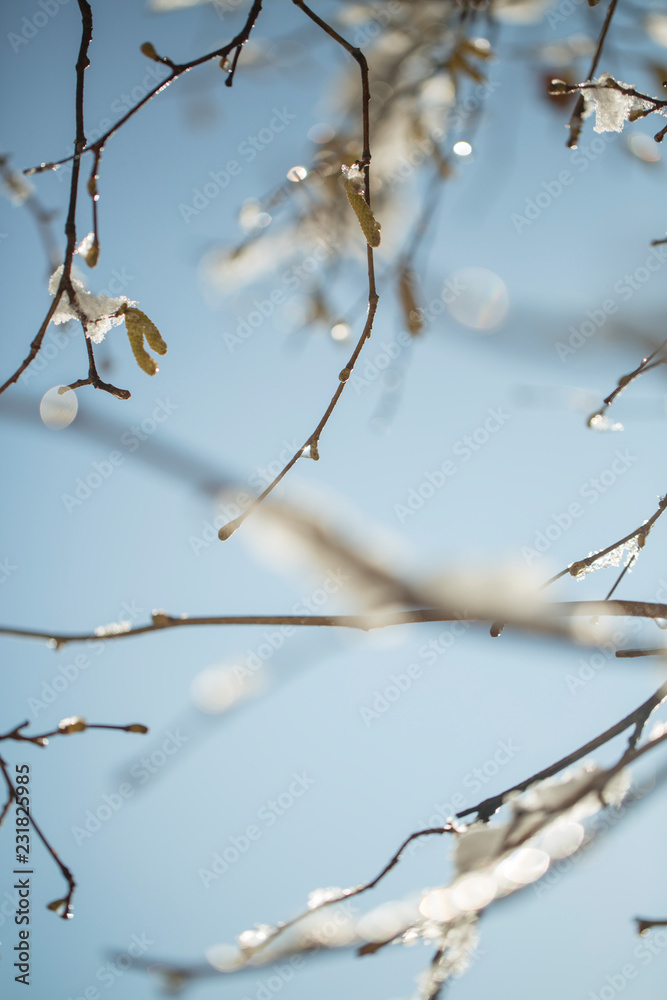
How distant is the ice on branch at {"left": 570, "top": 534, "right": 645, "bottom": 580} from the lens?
88 centimetres

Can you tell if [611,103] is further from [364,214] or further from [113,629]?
[113,629]

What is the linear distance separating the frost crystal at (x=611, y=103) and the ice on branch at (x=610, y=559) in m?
0.70

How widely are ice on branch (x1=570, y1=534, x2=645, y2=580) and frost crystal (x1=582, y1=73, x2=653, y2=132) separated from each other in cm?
70

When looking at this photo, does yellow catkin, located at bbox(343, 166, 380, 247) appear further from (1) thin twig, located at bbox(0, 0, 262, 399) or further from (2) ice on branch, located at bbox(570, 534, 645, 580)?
(2) ice on branch, located at bbox(570, 534, 645, 580)

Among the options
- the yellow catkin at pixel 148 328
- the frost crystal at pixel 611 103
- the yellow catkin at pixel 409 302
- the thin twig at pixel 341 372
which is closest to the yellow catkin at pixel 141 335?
the yellow catkin at pixel 148 328

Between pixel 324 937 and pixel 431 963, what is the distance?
169mm

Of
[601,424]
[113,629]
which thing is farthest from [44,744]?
[601,424]

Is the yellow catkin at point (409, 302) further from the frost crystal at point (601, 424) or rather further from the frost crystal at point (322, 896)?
the frost crystal at point (322, 896)

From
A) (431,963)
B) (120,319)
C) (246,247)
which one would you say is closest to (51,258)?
(120,319)

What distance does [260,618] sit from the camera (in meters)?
0.79

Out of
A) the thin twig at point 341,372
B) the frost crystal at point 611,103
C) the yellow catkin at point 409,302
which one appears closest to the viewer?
the thin twig at point 341,372

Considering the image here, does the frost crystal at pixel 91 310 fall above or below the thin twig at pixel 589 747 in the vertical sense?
above

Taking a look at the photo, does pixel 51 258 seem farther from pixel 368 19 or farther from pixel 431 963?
pixel 431 963

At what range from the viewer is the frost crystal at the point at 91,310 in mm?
901
